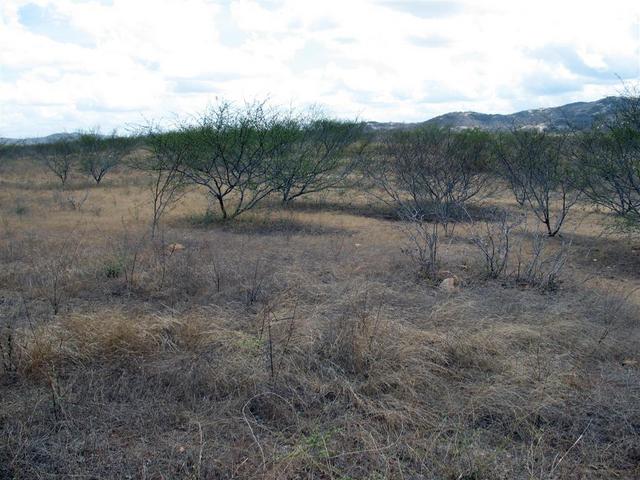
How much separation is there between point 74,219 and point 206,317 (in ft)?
34.1

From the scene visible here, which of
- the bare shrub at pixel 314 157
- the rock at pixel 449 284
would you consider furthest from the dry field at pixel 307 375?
the bare shrub at pixel 314 157

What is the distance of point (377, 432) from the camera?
4.02 m

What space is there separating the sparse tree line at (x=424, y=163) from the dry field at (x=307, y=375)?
16.3 ft

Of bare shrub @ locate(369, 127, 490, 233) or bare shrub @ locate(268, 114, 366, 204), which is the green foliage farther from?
bare shrub @ locate(268, 114, 366, 204)

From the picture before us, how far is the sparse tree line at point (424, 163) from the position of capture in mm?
12734

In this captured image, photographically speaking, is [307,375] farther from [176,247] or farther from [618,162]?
[618,162]

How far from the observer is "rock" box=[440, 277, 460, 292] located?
7.88m

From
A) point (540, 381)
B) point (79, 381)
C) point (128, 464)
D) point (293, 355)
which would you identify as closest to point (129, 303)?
point (79, 381)

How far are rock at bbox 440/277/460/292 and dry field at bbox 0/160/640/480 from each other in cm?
13

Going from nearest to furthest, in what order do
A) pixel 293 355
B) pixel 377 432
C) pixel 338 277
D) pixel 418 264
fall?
pixel 377 432
pixel 293 355
pixel 338 277
pixel 418 264

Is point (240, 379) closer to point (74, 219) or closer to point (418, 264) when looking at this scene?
point (418, 264)

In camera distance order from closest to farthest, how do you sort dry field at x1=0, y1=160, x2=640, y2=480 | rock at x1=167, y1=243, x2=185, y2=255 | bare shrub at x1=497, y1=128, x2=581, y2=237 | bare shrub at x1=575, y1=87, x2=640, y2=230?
1. dry field at x1=0, y1=160, x2=640, y2=480
2. rock at x1=167, y1=243, x2=185, y2=255
3. bare shrub at x1=575, y1=87, x2=640, y2=230
4. bare shrub at x1=497, y1=128, x2=581, y2=237

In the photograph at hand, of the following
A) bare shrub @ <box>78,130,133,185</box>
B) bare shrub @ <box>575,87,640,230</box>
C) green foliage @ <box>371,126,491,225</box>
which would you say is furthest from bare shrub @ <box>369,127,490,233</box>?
bare shrub @ <box>78,130,133,185</box>

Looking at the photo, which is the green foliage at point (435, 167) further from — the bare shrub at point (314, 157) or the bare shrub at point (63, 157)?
the bare shrub at point (63, 157)
